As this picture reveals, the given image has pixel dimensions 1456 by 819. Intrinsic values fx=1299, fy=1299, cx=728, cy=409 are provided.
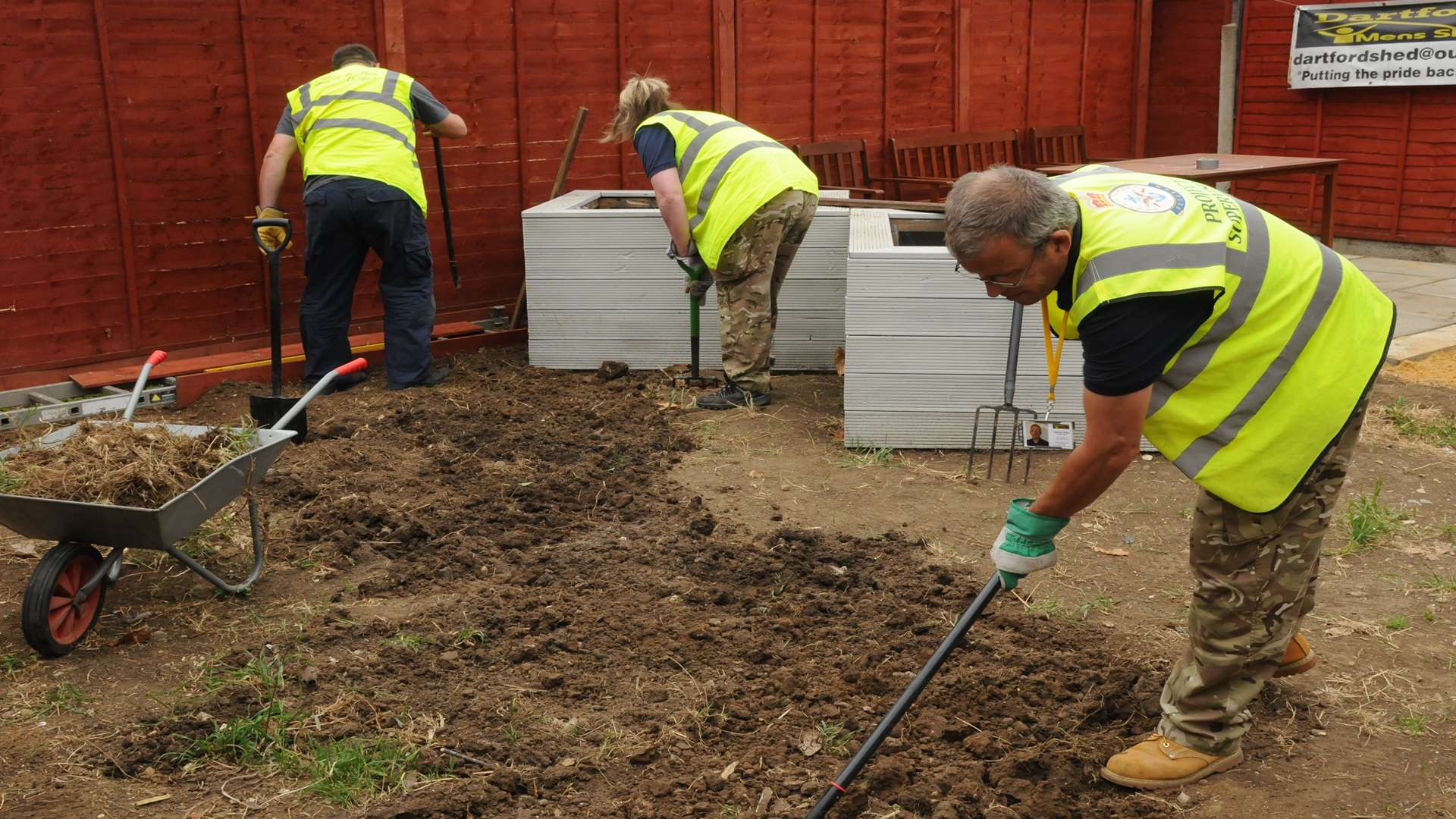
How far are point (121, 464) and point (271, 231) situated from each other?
2740 millimetres

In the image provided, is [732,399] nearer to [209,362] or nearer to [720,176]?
[720,176]

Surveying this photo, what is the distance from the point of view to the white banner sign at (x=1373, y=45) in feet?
33.7

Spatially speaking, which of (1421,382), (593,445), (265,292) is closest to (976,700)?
(593,445)

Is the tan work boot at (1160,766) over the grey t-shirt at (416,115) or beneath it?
beneath

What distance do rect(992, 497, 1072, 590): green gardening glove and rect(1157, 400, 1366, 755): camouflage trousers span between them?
453mm

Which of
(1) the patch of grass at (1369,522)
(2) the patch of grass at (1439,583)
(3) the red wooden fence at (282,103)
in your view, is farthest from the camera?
(3) the red wooden fence at (282,103)

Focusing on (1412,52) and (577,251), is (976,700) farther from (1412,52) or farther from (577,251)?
(1412,52)

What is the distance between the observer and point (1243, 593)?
323 cm

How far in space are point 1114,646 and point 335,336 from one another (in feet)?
15.5

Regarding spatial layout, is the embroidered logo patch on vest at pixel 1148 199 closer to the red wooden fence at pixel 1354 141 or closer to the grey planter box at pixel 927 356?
the grey planter box at pixel 927 356

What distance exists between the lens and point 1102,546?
16.6 feet

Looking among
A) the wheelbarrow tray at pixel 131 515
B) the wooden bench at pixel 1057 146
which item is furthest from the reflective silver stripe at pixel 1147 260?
the wooden bench at pixel 1057 146

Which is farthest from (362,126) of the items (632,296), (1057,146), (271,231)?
(1057,146)

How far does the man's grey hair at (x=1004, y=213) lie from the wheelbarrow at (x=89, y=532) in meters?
2.48
